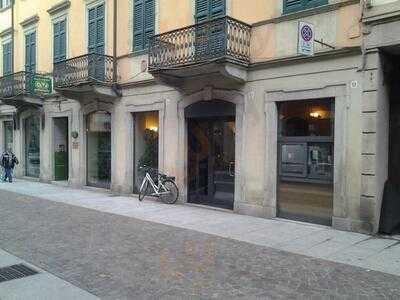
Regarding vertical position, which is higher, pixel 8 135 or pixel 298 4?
pixel 298 4

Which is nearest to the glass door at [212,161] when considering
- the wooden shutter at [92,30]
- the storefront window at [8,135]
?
the wooden shutter at [92,30]

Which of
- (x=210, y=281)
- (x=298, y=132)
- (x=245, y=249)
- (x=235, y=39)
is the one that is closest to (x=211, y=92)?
(x=235, y=39)

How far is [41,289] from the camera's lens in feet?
19.1

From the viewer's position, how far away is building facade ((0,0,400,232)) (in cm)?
915

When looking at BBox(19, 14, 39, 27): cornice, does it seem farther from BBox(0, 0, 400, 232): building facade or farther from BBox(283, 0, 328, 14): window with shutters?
BBox(283, 0, 328, 14): window with shutters

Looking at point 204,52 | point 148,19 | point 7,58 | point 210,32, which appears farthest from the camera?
point 7,58

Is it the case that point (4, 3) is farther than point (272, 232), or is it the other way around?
point (4, 3)

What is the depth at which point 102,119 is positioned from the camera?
54.0 ft

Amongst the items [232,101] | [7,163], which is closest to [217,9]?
[232,101]

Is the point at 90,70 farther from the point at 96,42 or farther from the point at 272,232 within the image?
the point at 272,232

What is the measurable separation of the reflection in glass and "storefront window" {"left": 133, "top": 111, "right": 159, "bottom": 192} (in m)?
7.35

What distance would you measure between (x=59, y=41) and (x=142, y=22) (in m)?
5.54

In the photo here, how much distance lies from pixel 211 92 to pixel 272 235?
4.51 metres

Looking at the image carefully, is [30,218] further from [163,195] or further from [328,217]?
A: [328,217]
